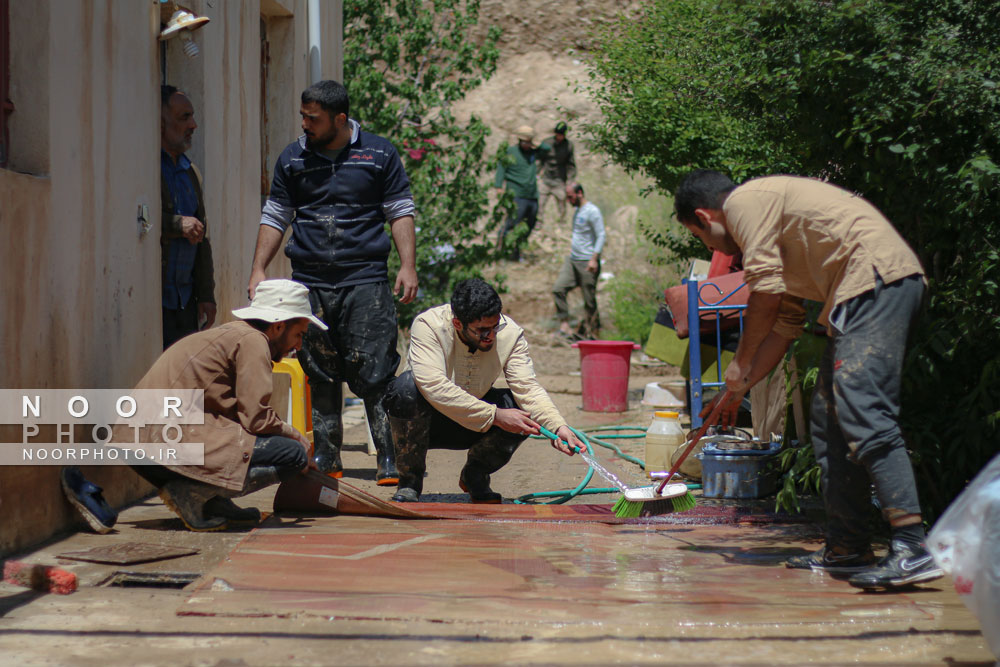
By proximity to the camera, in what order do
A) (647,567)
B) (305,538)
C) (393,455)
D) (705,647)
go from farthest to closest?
(393,455)
(305,538)
(647,567)
(705,647)

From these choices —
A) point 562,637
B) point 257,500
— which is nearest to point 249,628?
point 562,637

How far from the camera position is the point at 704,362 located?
7.14 m

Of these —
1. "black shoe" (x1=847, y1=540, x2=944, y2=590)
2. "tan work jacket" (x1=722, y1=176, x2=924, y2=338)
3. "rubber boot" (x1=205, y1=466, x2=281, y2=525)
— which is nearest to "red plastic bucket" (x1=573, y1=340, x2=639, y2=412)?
"rubber boot" (x1=205, y1=466, x2=281, y2=525)

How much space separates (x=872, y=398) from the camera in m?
3.61

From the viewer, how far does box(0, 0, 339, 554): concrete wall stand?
13.2ft

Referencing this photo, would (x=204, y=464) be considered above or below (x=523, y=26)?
below

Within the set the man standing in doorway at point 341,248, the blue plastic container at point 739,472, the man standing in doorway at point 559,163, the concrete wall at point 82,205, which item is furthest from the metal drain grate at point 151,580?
the man standing in doorway at point 559,163

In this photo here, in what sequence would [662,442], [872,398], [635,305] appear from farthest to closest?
[635,305]
[662,442]
[872,398]

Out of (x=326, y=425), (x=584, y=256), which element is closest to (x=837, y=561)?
(x=326, y=425)

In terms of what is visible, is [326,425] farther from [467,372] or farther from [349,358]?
[467,372]

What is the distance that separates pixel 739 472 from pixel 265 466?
237 centimetres

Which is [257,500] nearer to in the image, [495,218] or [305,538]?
[305,538]

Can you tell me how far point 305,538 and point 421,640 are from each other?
4.63ft

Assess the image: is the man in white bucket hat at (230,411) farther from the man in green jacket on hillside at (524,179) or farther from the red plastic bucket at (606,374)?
the man in green jacket on hillside at (524,179)
